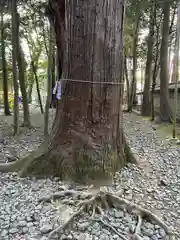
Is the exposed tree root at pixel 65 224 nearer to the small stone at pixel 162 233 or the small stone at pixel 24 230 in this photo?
the small stone at pixel 24 230

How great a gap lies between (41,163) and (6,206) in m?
0.69

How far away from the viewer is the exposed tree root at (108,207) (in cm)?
177

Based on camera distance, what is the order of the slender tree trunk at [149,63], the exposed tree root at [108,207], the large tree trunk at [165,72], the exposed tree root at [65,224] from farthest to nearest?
the slender tree trunk at [149,63], the large tree trunk at [165,72], the exposed tree root at [108,207], the exposed tree root at [65,224]

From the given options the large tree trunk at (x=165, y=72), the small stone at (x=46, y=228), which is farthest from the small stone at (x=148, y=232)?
the large tree trunk at (x=165, y=72)

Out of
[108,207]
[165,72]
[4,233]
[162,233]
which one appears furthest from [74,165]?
[165,72]

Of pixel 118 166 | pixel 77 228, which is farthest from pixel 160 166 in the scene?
pixel 77 228

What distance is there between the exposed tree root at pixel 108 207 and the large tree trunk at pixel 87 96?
16.8 inches

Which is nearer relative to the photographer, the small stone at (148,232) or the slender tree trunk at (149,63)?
the small stone at (148,232)

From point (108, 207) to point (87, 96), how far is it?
119cm

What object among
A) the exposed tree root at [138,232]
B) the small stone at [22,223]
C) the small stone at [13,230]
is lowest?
the exposed tree root at [138,232]

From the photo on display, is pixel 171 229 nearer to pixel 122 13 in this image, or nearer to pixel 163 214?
pixel 163 214


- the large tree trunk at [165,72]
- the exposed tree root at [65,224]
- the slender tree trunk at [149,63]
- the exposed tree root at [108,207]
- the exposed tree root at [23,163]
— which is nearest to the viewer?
the exposed tree root at [65,224]

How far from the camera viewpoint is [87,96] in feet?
8.20

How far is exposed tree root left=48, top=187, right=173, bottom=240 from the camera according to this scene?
177 cm
